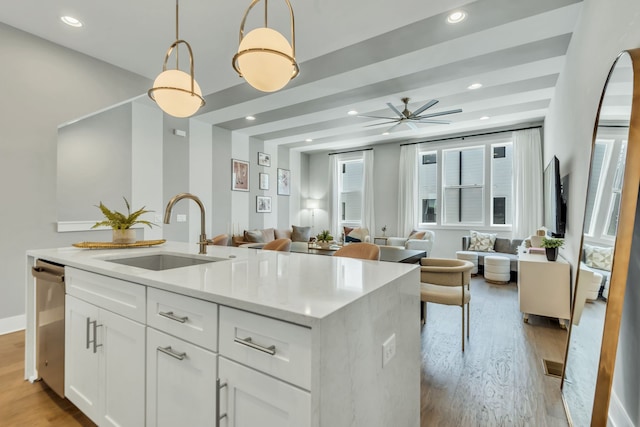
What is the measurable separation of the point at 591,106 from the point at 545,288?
1.87m

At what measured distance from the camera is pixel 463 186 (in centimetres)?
650

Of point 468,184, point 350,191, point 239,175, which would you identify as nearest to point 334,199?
point 350,191

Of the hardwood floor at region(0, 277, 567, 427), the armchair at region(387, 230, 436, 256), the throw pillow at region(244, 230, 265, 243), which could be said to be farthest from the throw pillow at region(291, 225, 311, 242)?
the hardwood floor at region(0, 277, 567, 427)

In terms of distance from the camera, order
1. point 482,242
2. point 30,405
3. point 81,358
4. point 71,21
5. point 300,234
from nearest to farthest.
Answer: point 81,358
point 30,405
point 71,21
point 482,242
point 300,234

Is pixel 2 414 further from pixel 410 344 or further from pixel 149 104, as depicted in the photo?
pixel 149 104

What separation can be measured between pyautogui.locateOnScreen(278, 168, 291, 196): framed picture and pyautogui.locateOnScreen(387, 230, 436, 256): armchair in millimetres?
2940

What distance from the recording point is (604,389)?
118 centimetres

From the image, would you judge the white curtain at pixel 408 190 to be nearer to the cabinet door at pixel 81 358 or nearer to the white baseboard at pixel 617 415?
the white baseboard at pixel 617 415

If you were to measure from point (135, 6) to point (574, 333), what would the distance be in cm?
403

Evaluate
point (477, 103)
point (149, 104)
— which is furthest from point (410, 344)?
point (149, 104)

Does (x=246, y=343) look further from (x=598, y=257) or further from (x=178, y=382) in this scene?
(x=598, y=257)

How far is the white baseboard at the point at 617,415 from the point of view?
1.30 m

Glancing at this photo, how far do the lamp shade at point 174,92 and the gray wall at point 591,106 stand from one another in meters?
2.47

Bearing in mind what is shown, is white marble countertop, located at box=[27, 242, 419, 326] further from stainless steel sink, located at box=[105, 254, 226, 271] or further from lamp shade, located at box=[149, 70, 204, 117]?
lamp shade, located at box=[149, 70, 204, 117]
